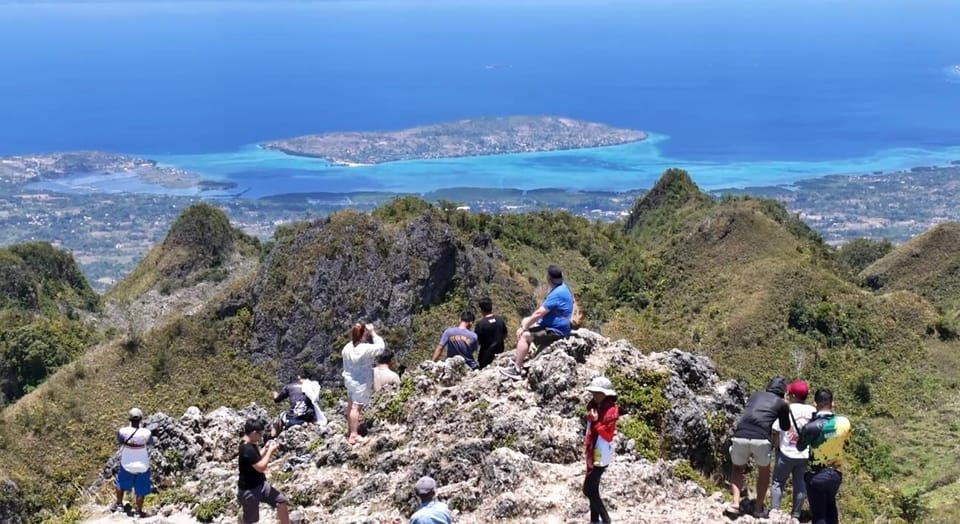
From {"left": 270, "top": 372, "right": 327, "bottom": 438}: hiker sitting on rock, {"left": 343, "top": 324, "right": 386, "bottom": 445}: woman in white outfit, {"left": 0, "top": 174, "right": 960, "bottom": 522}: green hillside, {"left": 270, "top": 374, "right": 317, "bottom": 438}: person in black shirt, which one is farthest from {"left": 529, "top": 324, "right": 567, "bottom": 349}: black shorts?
{"left": 0, "top": 174, "right": 960, "bottom": 522}: green hillside

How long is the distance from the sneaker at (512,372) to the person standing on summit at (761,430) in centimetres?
419

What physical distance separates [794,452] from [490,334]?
5862 mm

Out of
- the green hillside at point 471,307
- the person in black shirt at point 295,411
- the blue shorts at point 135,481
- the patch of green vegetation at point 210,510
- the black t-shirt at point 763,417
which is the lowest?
the green hillside at point 471,307

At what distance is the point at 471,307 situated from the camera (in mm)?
38406

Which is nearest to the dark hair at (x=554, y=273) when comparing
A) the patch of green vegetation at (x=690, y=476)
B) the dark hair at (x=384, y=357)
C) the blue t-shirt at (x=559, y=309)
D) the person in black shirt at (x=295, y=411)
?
the blue t-shirt at (x=559, y=309)

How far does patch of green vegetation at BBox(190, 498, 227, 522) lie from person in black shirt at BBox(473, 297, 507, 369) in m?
4.82

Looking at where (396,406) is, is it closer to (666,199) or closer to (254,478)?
(254,478)

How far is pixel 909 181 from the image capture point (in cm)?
16938

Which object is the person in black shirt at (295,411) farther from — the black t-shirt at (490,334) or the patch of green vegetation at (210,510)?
the black t-shirt at (490,334)

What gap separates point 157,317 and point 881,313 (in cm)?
3499

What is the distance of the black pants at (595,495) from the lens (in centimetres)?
1093

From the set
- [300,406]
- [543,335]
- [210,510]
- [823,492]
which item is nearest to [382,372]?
[300,406]

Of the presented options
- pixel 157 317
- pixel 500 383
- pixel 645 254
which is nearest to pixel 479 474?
pixel 500 383

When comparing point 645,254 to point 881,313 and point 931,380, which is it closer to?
point 881,313
